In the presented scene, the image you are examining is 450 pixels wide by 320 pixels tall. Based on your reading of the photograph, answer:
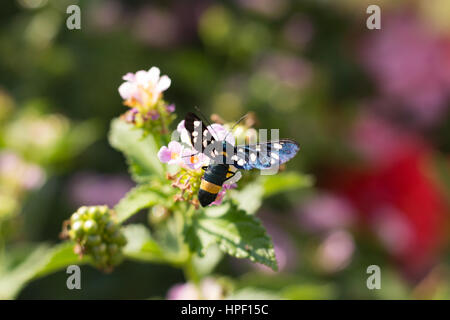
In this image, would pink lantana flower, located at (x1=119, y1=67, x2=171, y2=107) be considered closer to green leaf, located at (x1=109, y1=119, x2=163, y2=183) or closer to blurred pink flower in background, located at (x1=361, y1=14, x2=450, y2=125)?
green leaf, located at (x1=109, y1=119, x2=163, y2=183)

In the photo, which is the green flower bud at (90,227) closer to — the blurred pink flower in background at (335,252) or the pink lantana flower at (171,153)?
the pink lantana flower at (171,153)

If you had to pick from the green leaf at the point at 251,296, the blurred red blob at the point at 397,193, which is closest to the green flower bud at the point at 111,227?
the green leaf at the point at 251,296

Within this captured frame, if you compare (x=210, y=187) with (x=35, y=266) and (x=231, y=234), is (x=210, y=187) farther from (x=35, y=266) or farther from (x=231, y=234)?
(x=35, y=266)

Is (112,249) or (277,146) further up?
(277,146)

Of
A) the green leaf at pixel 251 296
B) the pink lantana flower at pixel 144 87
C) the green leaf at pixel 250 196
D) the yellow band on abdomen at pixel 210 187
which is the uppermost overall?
the pink lantana flower at pixel 144 87

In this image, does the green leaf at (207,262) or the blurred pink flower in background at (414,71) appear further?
the blurred pink flower in background at (414,71)

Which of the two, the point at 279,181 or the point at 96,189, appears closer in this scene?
the point at 279,181

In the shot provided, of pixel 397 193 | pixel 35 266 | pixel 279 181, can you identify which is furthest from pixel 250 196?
pixel 397 193
